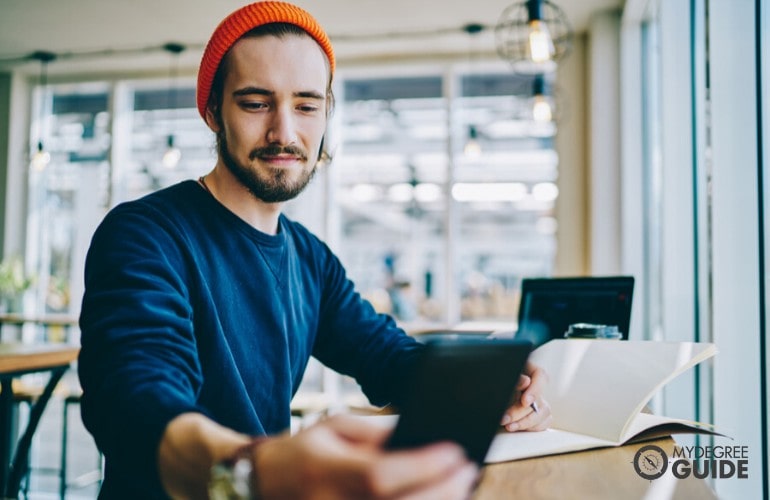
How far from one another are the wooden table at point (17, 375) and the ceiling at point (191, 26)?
2.91m

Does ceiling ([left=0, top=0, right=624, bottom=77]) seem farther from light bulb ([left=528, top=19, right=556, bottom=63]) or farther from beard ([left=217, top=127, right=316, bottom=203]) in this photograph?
beard ([left=217, top=127, right=316, bottom=203])

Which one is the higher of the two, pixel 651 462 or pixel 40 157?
pixel 40 157

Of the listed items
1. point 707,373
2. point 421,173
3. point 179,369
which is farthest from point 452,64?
point 179,369

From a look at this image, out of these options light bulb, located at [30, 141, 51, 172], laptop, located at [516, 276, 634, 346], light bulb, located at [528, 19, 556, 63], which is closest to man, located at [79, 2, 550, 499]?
laptop, located at [516, 276, 634, 346]

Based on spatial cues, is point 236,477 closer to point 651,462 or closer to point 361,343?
point 651,462

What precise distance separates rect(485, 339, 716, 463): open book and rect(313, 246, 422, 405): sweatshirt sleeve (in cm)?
28

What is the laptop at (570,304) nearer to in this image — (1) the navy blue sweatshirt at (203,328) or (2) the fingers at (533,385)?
(1) the navy blue sweatshirt at (203,328)

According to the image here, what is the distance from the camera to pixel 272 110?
996mm

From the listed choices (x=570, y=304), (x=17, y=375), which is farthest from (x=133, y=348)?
(x=17, y=375)

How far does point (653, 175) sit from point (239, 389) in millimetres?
3854

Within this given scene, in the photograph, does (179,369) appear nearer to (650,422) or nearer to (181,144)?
(650,422)

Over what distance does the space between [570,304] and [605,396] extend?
684mm

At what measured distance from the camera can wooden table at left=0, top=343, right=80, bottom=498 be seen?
241cm

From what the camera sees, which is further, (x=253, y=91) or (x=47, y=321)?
(x=47, y=321)
